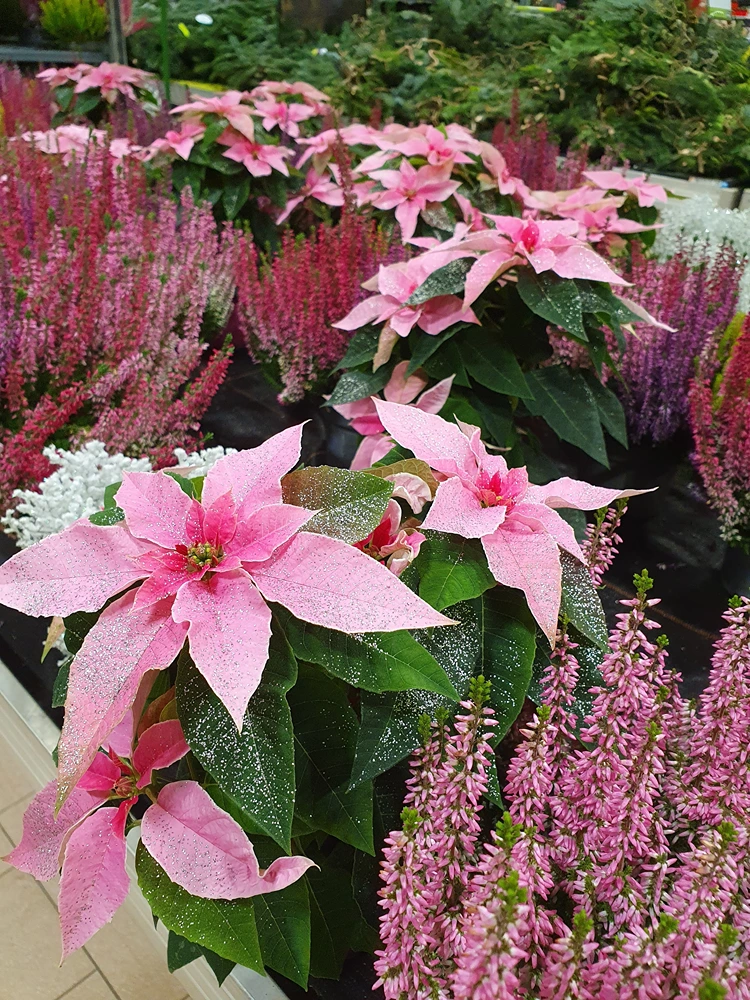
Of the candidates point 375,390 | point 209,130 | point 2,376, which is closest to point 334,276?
point 375,390

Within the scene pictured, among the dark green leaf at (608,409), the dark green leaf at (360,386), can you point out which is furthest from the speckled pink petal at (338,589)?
the dark green leaf at (608,409)

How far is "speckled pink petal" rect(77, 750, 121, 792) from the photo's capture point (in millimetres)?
542

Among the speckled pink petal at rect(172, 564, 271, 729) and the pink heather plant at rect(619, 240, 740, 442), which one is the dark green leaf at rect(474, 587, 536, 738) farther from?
the pink heather plant at rect(619, 240, 740, 442)

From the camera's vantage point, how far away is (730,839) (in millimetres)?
369

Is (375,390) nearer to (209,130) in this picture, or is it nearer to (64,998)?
(64,998)

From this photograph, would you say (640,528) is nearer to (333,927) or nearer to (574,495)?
(574,495)

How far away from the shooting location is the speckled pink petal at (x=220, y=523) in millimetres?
531

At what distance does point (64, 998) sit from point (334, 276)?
1065mm

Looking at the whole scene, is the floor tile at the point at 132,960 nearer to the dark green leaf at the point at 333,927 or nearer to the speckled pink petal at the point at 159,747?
the dark green leaf at the point at 333,927

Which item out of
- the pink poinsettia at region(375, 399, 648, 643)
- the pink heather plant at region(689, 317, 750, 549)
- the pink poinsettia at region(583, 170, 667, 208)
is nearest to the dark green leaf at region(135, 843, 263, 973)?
the pink poinsettia at region(375, 399, 648, 643)

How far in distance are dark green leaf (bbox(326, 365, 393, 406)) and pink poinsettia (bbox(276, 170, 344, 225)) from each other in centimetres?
90

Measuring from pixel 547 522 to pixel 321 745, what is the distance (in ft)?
0.74

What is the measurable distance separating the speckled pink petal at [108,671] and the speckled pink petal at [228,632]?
0.02m

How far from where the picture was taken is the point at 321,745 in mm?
561
